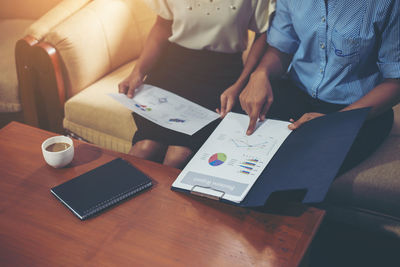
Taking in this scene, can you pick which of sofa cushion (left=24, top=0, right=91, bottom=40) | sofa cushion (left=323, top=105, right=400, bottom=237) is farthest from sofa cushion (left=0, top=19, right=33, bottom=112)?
sofa cushion (left=323, top=105, right=400, bottom=237)

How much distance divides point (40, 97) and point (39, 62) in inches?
7.6

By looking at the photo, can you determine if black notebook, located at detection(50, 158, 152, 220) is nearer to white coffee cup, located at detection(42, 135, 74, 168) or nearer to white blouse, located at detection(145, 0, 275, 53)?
white coffee cup, located at detection(42, 135, 74, 168)

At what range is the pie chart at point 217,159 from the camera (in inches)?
46.7

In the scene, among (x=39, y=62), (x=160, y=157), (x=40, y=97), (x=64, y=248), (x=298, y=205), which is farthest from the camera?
(x=40, y=97)

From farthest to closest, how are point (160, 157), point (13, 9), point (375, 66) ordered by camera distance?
point (13, 9) → point (160, 157) → point (375, 66)

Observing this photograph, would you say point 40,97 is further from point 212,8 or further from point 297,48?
point 297,48

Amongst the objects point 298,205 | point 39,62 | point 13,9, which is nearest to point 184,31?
point 39,62

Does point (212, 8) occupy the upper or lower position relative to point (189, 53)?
upper

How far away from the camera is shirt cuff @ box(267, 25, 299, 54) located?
152 centimetres

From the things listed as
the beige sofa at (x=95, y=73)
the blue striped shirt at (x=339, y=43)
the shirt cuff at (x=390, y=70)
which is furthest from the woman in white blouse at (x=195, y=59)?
the shirt cuff at (x=390, y=70)

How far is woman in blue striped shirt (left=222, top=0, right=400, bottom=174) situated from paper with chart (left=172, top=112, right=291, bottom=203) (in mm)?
47

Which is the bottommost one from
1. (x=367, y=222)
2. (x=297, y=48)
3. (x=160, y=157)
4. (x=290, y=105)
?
(x=367, y=222)

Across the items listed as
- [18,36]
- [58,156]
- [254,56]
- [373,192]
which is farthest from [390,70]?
[18,36]

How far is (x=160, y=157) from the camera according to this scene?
1501 mm
